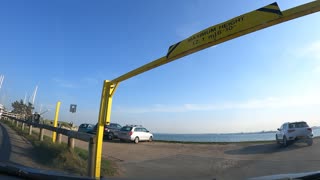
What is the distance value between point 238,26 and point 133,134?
24.0 m

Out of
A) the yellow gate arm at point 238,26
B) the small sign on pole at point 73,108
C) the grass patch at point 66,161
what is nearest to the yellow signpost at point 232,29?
the yellow gate arm at point 238,26

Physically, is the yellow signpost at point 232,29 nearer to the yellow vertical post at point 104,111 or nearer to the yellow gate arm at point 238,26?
the yellow gate arm at point 238,26

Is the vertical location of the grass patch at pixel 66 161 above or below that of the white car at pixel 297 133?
below

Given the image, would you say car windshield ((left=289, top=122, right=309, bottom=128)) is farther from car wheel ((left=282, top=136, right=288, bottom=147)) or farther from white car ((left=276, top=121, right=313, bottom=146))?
car wheel ((left=282, top=136, right=288, bottom=147))

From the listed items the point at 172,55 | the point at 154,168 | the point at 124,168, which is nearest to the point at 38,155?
the point at 124,168

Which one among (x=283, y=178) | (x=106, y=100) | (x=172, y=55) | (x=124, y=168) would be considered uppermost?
(x=172, y=55)

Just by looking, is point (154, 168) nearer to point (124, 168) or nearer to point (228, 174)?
point (124, 168)

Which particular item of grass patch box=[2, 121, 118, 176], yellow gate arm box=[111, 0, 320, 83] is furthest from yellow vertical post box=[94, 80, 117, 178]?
yellow gate arm box=[111, 0, 320, 83]

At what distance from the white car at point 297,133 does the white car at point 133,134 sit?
12.2 m

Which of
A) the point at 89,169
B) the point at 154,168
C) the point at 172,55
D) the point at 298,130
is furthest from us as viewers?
the point at 298,130

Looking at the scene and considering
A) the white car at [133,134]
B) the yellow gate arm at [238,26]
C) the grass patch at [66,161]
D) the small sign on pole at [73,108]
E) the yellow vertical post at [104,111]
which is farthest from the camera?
the white car at [133,134]

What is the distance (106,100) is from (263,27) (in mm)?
4862

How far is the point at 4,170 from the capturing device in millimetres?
5223

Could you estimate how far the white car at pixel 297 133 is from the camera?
21023 millimetres
